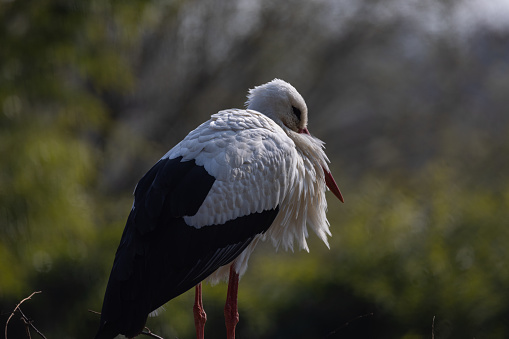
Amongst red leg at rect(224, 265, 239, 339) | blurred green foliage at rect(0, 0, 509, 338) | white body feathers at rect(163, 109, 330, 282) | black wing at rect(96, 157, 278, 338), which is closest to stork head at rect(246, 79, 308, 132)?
white body feathers at rect(163, 109, 330, 282)

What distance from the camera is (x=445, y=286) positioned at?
18.1ft

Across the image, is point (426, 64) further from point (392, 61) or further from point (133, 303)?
point (133, 303)

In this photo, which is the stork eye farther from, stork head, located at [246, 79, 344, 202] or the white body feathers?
the white body feathers

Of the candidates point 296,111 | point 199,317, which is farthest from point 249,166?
point 199,317

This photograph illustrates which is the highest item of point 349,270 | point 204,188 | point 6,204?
point 204,188

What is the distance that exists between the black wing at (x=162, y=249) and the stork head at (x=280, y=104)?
2.10 ft

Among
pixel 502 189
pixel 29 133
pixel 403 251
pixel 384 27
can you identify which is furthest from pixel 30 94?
pixel 384 27

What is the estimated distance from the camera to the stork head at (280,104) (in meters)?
3.58

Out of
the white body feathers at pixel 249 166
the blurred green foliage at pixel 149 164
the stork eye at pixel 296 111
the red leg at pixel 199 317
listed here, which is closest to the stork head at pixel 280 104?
the stork eye at pixel 296 111

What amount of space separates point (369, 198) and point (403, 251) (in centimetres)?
99

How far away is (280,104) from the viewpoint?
3588 millimetres

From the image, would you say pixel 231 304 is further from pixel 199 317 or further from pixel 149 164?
pixel 149 164

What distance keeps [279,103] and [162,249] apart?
99 cm

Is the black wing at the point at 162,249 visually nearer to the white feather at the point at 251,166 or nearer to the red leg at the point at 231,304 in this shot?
the white feather at the point at 251,166
